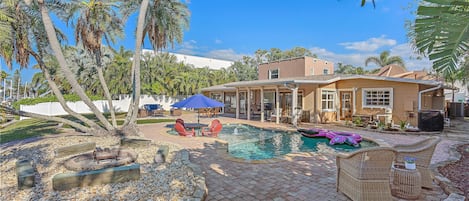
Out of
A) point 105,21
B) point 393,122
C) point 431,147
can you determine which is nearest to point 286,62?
point 393,122

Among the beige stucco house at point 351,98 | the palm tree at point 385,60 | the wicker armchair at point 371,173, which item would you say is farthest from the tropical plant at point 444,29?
the palm tree at point 385,60

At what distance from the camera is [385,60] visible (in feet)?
109

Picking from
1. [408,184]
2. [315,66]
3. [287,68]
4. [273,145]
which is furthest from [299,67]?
[408,184]

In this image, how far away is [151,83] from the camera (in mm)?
28844

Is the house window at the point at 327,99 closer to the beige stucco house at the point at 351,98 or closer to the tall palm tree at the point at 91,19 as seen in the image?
the beige stucco house at the point at 351,98

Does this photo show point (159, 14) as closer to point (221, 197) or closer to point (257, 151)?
point (257, 151)

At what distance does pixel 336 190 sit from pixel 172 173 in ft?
11.7

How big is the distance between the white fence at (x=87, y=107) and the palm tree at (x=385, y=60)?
27.7 metres

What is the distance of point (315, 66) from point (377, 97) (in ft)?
34.4

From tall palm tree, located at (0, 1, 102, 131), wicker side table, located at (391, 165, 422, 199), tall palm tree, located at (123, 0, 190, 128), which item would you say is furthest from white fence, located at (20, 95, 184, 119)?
wicker side table, located at (391, 165, 422, 199)

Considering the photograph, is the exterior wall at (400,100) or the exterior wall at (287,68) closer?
the exterior wall at (400,100)

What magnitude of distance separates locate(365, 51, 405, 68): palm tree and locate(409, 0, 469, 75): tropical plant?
36.1 m

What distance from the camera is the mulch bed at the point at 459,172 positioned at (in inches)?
186

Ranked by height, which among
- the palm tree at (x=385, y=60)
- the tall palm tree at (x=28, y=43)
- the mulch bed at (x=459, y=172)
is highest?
the palm tree at (x=385, y=60)
